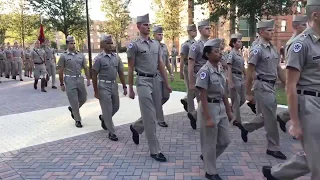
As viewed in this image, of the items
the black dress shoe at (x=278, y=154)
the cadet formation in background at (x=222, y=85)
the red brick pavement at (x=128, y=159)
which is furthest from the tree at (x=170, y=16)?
the black dress shoe at (x=278, y=154)

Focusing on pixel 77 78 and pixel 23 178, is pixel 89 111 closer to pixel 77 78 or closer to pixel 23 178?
pixel 77 78

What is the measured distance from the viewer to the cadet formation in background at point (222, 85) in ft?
9.82

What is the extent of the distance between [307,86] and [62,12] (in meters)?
20.4

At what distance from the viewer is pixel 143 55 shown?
17.2ft

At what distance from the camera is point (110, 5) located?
3581cm

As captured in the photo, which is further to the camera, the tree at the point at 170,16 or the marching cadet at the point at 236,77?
the tree at the point at 170,16

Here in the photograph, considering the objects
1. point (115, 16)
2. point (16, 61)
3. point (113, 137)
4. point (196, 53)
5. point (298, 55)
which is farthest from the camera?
point (115, 16)

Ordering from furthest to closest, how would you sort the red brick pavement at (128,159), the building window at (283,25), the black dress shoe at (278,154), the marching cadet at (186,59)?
1. the building window at (283,25)
2. the marching cadet at (186,59)
3. the black dress shoe at (278,154)
4. the red brick pavement at (128,159)

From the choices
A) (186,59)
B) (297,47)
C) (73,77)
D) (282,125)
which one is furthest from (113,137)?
(297,47)

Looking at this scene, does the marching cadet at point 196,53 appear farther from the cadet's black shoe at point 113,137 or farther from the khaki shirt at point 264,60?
the cadet's black shoe at point 113,137

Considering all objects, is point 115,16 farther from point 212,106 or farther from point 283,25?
point 212,106

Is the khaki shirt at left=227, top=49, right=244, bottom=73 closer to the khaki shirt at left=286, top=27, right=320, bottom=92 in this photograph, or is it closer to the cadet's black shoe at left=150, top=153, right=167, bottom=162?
the cadet's black shoe at left=150, top=153, right=167, bottom=162

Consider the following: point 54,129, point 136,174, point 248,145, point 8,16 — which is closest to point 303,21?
point 248,145

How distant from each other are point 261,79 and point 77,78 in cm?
400
